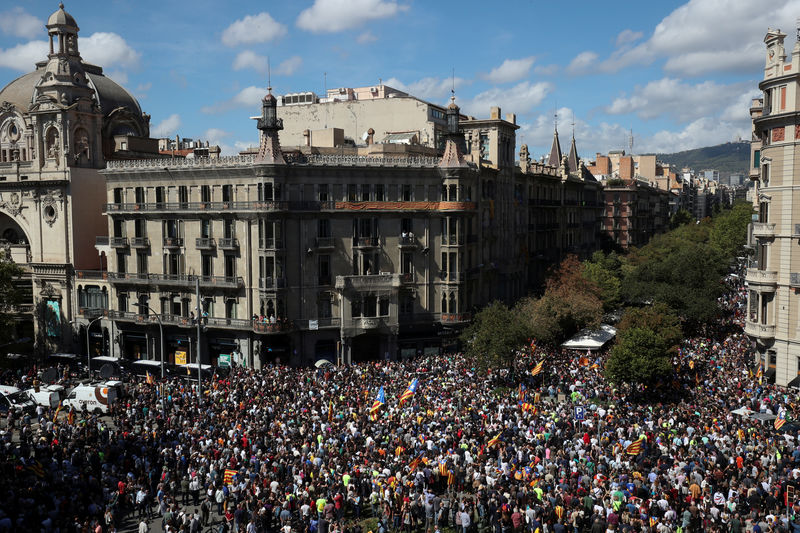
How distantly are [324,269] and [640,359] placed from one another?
2506 centimetres

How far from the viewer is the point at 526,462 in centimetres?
2992

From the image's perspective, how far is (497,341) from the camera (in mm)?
44906

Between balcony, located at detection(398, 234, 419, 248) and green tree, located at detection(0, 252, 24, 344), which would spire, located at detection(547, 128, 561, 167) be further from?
green tree, located at detection(0, 252, 24, 344)

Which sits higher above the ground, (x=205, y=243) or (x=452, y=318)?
(x=205, y=243)

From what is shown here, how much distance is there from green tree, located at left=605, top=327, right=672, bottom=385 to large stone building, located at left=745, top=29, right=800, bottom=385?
7.13 m

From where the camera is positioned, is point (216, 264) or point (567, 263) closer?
point (216, 264)

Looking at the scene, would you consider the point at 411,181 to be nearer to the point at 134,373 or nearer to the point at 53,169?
the point at 134,373

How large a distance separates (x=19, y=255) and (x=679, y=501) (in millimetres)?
59583

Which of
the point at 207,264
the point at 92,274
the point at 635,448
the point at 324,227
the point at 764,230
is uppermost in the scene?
the point at 324,227

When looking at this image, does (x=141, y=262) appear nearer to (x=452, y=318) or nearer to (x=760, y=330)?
(x=452, y=318)

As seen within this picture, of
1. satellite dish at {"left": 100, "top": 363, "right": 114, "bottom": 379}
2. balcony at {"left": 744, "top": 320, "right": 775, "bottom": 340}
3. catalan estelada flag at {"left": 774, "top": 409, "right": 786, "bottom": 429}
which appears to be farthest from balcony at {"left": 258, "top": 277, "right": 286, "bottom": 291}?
catalan estelada flag at {"left": 774, "top": 409, "right": 786, "bottom": 429}

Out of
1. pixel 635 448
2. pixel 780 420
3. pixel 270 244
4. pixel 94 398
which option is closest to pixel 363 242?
pixel 270 244

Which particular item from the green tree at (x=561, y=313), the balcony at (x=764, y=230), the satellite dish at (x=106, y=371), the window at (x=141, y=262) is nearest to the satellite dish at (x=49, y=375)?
the satellite dish at (x=106, y=371)

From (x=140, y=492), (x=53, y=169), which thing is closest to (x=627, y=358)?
(x=140, y=492)
